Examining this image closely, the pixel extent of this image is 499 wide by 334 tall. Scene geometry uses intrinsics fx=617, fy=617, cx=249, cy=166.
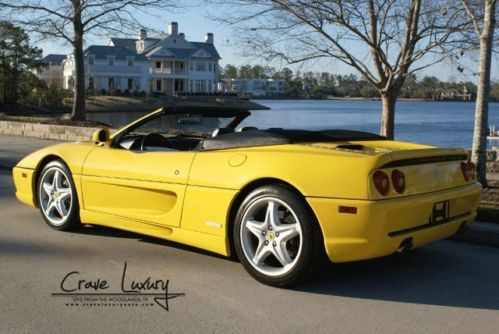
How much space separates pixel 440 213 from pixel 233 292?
5.31ft

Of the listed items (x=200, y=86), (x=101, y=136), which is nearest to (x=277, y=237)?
(x=101, y=136)

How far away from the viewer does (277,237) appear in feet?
14.4

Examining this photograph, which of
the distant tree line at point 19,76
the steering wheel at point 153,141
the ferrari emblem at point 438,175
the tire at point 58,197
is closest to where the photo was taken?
the ferrari emblem at point 438,175

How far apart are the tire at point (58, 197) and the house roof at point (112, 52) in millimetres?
79300

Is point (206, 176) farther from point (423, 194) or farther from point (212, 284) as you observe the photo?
point (423, 194)

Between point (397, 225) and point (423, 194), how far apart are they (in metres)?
0.39

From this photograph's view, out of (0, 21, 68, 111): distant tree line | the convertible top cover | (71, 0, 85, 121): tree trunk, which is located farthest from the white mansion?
the convertible top cover

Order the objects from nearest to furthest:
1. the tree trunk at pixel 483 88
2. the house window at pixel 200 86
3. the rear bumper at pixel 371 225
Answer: the rear bumper at pixel 371 225 → the tree trunk at pixel 483 88 → the house window at pixel 200 86

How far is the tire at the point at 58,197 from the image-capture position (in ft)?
19.6

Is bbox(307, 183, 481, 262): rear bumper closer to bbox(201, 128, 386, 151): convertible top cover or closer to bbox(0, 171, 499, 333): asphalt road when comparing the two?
bbox(0, 171, 499, 333): asphalt road

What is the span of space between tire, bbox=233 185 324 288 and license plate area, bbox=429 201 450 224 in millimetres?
885

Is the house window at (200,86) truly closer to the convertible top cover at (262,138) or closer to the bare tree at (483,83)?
the bare tree at (483,83)

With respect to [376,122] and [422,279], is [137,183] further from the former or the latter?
[376,122]

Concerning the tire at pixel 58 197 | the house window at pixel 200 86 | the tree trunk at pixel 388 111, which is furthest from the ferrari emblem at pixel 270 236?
the house window at pixel 200 86
